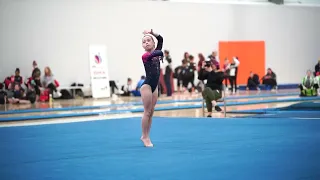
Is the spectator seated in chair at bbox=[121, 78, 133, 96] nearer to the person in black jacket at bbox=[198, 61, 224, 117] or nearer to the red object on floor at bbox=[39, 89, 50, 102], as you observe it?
the red object on floor at bbox=[39, 89, 50, 102]

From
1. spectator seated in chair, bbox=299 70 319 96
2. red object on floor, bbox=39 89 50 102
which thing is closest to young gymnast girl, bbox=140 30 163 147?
spectator seated in chair, bbox=299 70 319 96

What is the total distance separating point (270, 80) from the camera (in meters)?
24.6

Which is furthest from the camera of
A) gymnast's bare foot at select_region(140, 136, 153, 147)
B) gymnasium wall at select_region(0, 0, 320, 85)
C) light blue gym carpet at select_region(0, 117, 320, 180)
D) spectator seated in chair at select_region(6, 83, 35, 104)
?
gymnasium wall at select_region(0, 0, 320, 85)

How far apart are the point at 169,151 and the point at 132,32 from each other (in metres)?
17.1

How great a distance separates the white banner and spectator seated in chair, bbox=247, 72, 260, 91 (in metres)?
7.15

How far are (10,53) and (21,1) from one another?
1890 mm

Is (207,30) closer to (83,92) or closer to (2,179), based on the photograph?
(83,92)

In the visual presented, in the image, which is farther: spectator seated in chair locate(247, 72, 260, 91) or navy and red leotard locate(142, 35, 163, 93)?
spectator seated in chair locate(247, 72, 260, 91)

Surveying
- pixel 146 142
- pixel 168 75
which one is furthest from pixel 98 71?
pixel 146 142

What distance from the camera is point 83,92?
2125cm

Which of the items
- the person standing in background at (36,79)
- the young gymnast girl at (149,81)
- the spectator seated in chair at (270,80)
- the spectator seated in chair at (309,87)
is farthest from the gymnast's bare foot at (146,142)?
the spectator seated in chair at (270,80)

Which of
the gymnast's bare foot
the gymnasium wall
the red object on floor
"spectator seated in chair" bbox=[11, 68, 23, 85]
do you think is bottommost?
the gymnast's bare foot

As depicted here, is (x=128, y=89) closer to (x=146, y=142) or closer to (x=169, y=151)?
(x=146, y=142)

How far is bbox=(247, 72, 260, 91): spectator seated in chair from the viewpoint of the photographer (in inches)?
959
